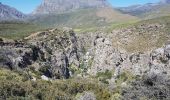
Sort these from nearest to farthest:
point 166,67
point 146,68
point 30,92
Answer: point 30,92
point 166,67
point 146,68

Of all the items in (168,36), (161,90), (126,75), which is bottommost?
(126,75)

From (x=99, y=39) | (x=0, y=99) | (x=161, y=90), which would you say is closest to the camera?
(x=161, y=90)

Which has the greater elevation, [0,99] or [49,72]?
[0,99]

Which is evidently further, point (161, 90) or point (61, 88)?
point (61, 88)

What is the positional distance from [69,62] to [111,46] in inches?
790

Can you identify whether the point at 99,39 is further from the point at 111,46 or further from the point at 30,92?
the point at 30,92

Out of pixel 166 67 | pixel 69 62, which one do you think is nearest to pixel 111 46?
pixel 69 62

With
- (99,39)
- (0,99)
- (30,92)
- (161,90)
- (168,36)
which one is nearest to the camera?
(161,90)

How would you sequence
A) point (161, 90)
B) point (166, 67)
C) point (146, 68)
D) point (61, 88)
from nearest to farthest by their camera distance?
point (161, 90) → point (61, 88) → point (166, 67) → point (146, 68)

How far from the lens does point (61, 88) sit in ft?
226

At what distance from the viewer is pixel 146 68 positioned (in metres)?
147

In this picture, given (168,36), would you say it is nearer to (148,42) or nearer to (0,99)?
(148,42)

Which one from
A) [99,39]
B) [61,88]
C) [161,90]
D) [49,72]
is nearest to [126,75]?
[49,72]

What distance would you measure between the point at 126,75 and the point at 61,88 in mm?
84337
